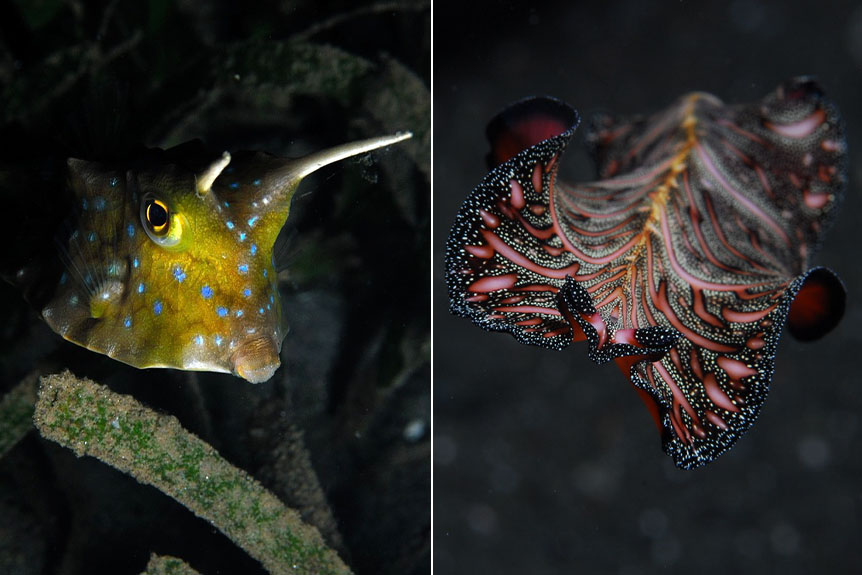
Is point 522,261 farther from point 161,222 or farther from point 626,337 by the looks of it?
point 161,222

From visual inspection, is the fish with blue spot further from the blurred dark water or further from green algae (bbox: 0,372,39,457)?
the blurred dark water

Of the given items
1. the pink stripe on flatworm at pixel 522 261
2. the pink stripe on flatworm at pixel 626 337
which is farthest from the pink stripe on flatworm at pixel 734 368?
the pink stripe on flatworm at pixel 522 261

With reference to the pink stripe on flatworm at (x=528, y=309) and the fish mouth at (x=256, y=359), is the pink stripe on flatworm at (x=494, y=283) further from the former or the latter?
the fish mouth at (x=256, y=359)

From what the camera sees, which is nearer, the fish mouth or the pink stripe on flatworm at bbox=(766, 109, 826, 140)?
the fish mouth

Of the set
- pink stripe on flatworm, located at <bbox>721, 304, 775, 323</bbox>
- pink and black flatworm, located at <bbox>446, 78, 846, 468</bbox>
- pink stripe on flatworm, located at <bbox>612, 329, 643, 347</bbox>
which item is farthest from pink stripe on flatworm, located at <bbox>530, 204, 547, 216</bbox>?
pink stripe on flatworm, located at <bbox>721, 304, 775, 323</bbox>

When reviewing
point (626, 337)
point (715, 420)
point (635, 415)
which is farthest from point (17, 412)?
point (635, 415)

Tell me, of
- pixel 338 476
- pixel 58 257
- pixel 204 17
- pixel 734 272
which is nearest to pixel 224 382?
pixel 338 476
